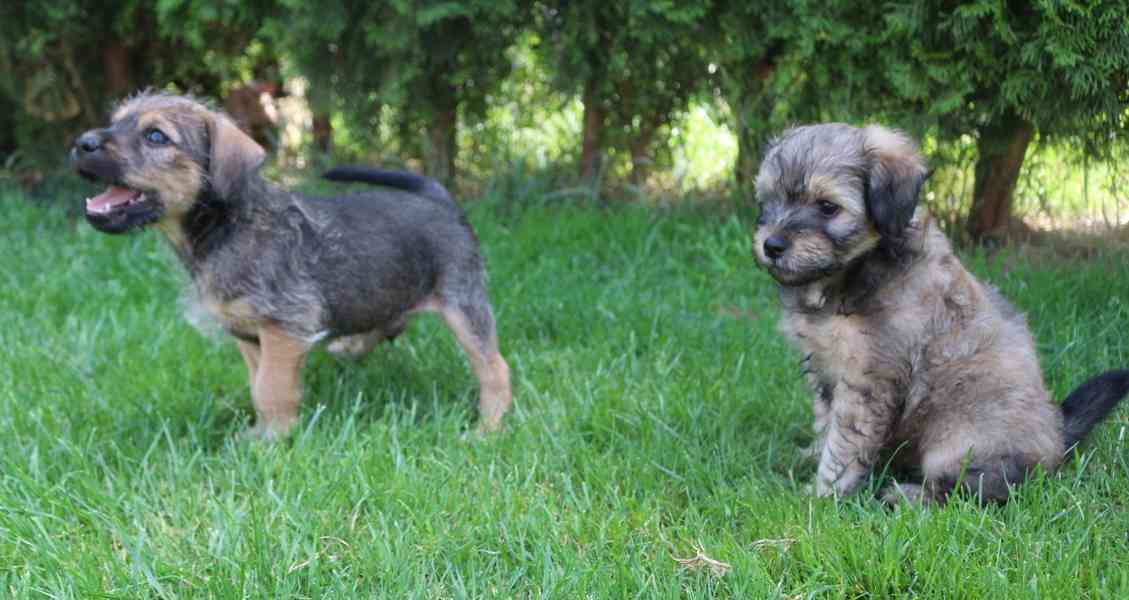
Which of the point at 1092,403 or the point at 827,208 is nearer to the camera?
the point at 827,208

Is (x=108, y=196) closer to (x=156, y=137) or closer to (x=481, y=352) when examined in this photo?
(x=156, y=137)

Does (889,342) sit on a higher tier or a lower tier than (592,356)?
higher

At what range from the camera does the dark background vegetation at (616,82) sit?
522cm

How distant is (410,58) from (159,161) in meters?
3.38

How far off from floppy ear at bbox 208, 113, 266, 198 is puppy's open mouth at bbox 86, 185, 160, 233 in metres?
0.25

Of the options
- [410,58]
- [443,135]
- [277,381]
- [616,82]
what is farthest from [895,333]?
[443,135]

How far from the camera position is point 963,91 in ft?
17.3

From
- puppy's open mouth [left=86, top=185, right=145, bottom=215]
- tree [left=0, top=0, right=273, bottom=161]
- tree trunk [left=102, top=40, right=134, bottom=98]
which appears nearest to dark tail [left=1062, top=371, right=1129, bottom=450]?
puppy's open mouth [left=86, top=185, right=145, bottom=215]

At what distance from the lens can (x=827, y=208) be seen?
130 inches

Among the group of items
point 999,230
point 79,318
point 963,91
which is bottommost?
point 79,318

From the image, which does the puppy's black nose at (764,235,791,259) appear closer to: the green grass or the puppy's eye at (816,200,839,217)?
the puppy's eye at (816,200,839,217)

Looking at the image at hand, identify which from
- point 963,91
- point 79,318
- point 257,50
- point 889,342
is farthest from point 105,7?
point 889,342

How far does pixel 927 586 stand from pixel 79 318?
463 centimetres

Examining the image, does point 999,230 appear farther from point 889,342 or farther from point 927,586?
point 927,586
